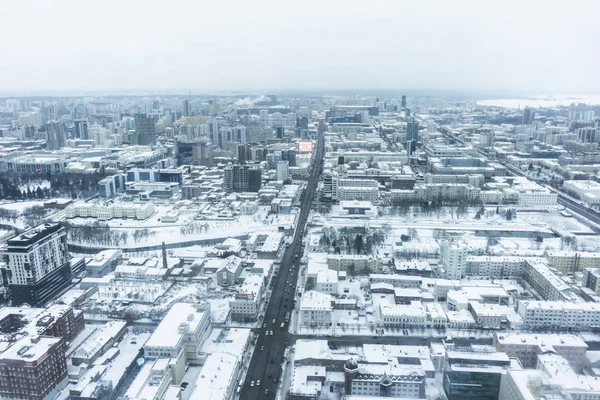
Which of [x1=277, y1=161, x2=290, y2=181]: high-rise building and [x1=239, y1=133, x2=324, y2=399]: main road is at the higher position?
[x1=277, y1=161, x2=290, y2=181]: high-rise building

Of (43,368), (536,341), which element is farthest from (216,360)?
(536,341)

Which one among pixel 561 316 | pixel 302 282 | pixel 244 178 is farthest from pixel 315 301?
pixel 244 178

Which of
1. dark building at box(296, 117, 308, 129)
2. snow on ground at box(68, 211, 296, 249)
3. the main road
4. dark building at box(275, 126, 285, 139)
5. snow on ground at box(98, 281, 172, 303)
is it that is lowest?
the main road

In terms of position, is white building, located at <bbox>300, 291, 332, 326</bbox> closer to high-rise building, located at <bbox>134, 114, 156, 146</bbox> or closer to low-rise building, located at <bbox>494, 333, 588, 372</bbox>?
low-rise building, located at <bbox>494, 333, 588, 372</bbox>

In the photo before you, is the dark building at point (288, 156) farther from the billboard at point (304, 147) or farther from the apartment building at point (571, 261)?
the apartment building at point (571, 261)

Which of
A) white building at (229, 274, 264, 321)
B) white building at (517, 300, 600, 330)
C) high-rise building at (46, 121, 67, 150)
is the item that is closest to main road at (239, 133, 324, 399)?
white building at (229, 274, 264, 321)

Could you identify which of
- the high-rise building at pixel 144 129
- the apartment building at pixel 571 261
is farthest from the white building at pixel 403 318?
the high-rise building at pixel 144 129

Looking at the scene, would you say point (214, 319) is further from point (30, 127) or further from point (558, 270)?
point (30, 127)
